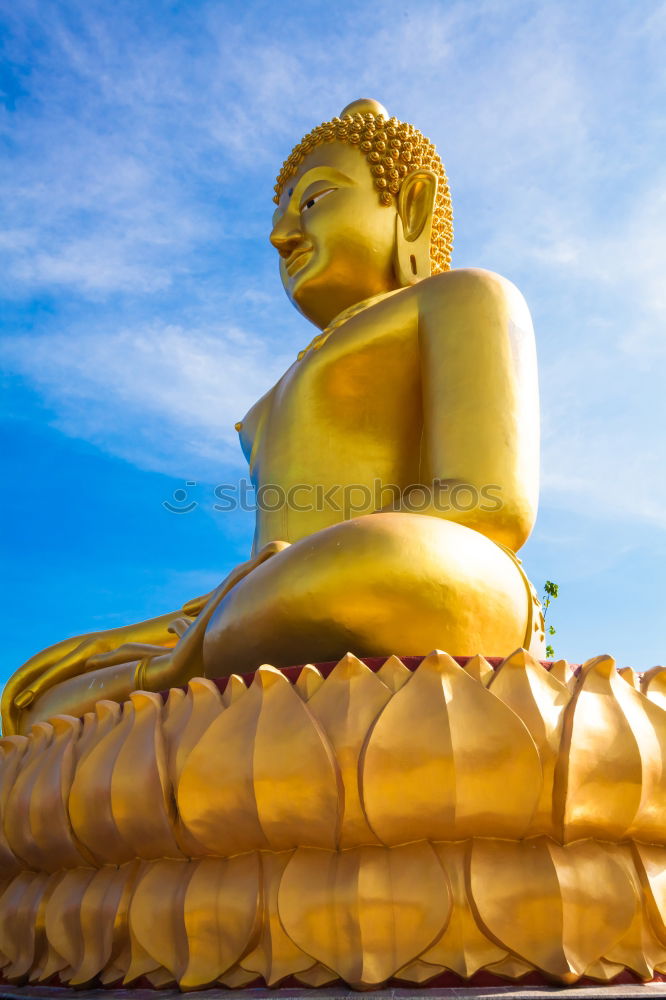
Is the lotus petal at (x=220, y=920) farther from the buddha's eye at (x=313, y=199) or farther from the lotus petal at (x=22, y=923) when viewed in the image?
the buddha's eye at (x=313, y=199)

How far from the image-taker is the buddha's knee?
223 centimetres

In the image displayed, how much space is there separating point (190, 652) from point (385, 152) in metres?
2.34

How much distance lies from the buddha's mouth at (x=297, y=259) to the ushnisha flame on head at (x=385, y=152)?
0.37m

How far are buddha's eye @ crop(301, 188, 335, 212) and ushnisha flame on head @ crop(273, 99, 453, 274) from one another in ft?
0.68

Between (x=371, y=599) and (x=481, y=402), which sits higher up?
(x=481, y=402)

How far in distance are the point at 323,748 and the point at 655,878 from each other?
64 centimetres

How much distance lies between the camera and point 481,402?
3.01m

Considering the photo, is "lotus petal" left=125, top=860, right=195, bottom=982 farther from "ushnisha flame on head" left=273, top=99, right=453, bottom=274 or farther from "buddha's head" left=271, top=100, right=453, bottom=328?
"ushnisha flame on head" left=273, top=99, right=453, bottom=274

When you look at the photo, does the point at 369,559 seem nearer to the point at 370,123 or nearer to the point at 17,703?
the point at 17,703

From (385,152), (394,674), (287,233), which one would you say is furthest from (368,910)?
(385,152)

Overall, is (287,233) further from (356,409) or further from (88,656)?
(88,656)

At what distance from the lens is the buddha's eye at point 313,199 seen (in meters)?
3.91

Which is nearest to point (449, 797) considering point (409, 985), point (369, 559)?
point (409, 985)

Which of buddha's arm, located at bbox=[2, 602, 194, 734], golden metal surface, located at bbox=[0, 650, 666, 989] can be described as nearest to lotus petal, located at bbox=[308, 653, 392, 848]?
golden metal surface, located at bbox=[0, 650, 666, 989]
